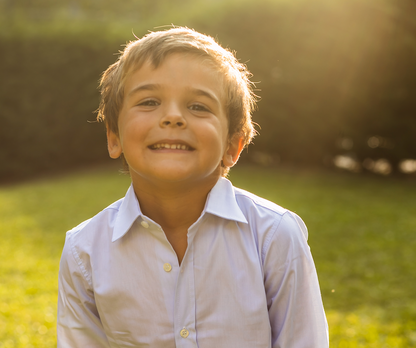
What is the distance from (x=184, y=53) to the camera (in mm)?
1736

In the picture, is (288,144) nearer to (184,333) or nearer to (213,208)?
(213,208)

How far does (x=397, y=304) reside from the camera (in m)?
4.02

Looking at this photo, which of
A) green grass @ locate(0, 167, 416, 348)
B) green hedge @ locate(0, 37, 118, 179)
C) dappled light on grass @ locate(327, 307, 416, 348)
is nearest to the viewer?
dappled light on grass @ locate(327, 307, 416, 348)

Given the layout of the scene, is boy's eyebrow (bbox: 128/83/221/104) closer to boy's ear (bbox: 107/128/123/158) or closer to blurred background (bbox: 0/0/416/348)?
boy's ear (bbox: 107/128/123/158)

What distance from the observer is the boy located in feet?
5.51

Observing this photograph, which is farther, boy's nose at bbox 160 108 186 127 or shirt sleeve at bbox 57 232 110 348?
shirt sleeve at bbox 57 232 110 348

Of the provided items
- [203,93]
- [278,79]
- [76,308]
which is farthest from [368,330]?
[278,79]

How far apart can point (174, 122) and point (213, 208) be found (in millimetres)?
379

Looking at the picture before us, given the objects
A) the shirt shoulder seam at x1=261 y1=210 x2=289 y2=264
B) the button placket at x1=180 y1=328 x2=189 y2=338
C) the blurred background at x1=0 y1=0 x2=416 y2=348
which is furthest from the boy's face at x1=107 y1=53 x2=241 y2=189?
the blurred background at x1=0 y1=0 x2=416 y2=348

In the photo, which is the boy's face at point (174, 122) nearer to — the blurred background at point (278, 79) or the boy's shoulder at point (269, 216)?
the boy's shoulder at point (269, 216)

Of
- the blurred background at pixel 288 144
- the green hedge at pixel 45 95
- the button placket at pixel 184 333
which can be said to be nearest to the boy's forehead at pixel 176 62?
the button placket at pixel 184 333

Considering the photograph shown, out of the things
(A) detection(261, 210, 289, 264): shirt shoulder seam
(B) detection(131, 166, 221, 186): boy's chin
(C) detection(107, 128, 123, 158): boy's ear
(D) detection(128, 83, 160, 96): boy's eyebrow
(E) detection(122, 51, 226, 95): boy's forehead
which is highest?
(E) detection(122, 51, 226, 95): boy's forehead

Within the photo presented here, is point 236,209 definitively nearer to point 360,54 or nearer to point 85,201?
point 85,201

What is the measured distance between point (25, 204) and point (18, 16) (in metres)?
5.70
